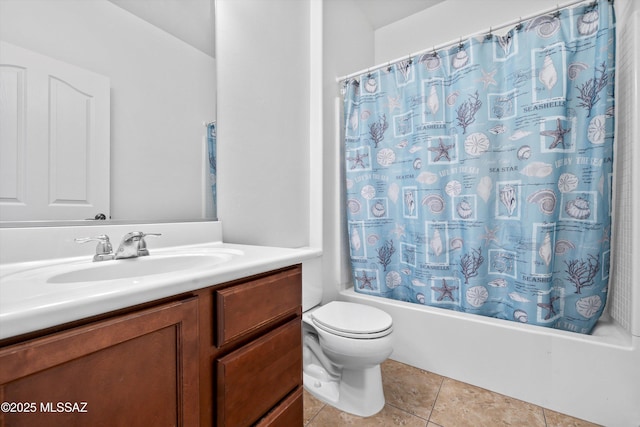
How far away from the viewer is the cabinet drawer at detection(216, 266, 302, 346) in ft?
2.05

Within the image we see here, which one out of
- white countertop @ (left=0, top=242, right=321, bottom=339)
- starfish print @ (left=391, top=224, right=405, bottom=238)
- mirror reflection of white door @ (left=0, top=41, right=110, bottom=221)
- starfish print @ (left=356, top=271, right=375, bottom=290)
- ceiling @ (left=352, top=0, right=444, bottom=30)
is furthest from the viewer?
ceiling @ (left=352, top=0, right=444, bottom=30)

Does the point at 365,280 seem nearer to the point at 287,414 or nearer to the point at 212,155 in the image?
the point at 287,414

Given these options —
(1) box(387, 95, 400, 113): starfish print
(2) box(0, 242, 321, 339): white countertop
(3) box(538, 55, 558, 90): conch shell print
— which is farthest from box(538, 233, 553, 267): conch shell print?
(2) box(0, 242, 321, 339): white countertop

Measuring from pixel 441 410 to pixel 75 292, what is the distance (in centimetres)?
150

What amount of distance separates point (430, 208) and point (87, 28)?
1692mm

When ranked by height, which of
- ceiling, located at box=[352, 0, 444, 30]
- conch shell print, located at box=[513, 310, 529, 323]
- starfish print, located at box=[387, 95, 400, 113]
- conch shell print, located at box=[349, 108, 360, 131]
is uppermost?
ceiling, located at box=[352, 0, 444, 30]

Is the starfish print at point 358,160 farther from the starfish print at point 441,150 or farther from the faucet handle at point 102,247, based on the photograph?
the faucet handle at point 102,247

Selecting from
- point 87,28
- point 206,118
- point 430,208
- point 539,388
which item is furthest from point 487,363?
point 87,28

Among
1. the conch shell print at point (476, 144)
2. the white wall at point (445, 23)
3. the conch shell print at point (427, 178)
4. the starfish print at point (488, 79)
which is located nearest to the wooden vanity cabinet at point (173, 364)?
the conch shell print at point (427, 178)

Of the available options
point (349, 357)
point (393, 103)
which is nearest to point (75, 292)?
point (349, 357)

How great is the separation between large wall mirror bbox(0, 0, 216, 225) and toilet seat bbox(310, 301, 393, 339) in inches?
28.7

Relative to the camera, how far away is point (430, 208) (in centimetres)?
165

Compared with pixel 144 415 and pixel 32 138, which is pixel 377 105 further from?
pixel 144 415

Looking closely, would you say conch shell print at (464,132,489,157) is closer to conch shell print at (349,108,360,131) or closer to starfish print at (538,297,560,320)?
conch shell print at (349,108,360,131)
